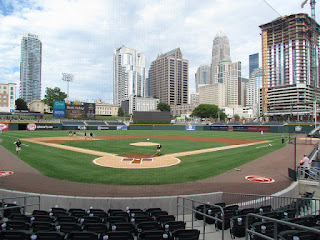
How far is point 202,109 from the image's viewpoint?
119688 millimetres

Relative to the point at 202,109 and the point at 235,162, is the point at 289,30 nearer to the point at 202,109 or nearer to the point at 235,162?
the point at 202,109

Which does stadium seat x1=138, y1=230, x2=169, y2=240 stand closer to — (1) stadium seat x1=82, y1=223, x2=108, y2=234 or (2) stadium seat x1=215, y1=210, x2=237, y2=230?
(1) stadium seat x1=82, y1=223, x2=108, y2=234

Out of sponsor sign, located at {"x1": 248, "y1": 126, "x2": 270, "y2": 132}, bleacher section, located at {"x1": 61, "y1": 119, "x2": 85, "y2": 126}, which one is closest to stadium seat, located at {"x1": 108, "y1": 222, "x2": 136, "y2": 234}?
sponsor sign, located at {"x1": 248, "y1": 126, "x2": 270, "y2": 132}

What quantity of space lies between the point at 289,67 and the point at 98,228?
136 meters

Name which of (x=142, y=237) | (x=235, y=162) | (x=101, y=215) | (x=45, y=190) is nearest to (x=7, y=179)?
(x=45, y=190)

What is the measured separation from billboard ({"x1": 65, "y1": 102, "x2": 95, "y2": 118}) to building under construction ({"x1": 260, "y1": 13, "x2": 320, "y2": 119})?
92003 millimetres

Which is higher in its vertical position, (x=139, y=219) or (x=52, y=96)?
(x=52, y=96)

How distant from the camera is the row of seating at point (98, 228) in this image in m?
4.43

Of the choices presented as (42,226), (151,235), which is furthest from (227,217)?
(42,226)

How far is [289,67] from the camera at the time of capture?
11575cm

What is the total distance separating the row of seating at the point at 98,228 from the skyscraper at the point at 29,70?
70.6 m

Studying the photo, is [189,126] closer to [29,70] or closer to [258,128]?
[258,128]

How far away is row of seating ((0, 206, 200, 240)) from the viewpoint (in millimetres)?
4434

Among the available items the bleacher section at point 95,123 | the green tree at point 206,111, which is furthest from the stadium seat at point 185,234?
the green tree at point 206,111
